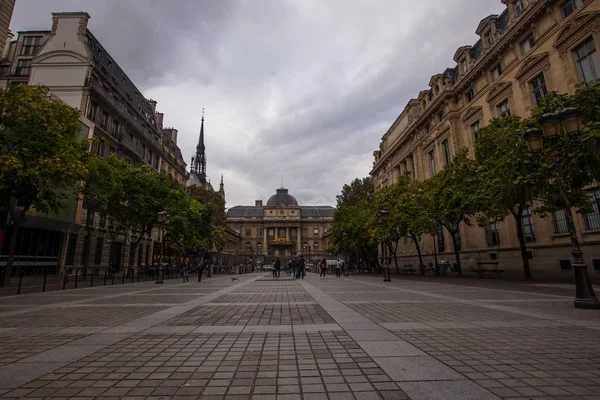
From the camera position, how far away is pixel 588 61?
64.0ft

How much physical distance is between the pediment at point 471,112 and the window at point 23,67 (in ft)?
148

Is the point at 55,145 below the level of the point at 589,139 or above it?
above

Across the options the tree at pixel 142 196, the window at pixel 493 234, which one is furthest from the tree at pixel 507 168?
the tree at pixel 142 196

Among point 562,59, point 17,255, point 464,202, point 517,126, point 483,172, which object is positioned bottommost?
point 17,255

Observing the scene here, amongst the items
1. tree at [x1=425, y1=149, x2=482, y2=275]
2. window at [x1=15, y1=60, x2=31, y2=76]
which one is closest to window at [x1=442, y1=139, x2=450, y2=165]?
tree at [x1=425, y1=149, x2=482, y2=275]

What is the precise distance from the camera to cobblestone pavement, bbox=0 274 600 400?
3094 millimetres

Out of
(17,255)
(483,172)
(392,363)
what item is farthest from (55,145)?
(483,172)

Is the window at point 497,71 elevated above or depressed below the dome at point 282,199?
below

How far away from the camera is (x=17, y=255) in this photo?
2283 cm

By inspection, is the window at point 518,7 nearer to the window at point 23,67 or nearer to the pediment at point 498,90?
the pediment at point 498,90

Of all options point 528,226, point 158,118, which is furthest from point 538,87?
point 158,118

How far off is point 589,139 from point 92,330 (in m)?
17.2

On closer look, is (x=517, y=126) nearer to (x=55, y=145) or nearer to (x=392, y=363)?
(x=392, y=363)

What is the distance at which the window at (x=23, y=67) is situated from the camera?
31516 millimetres
